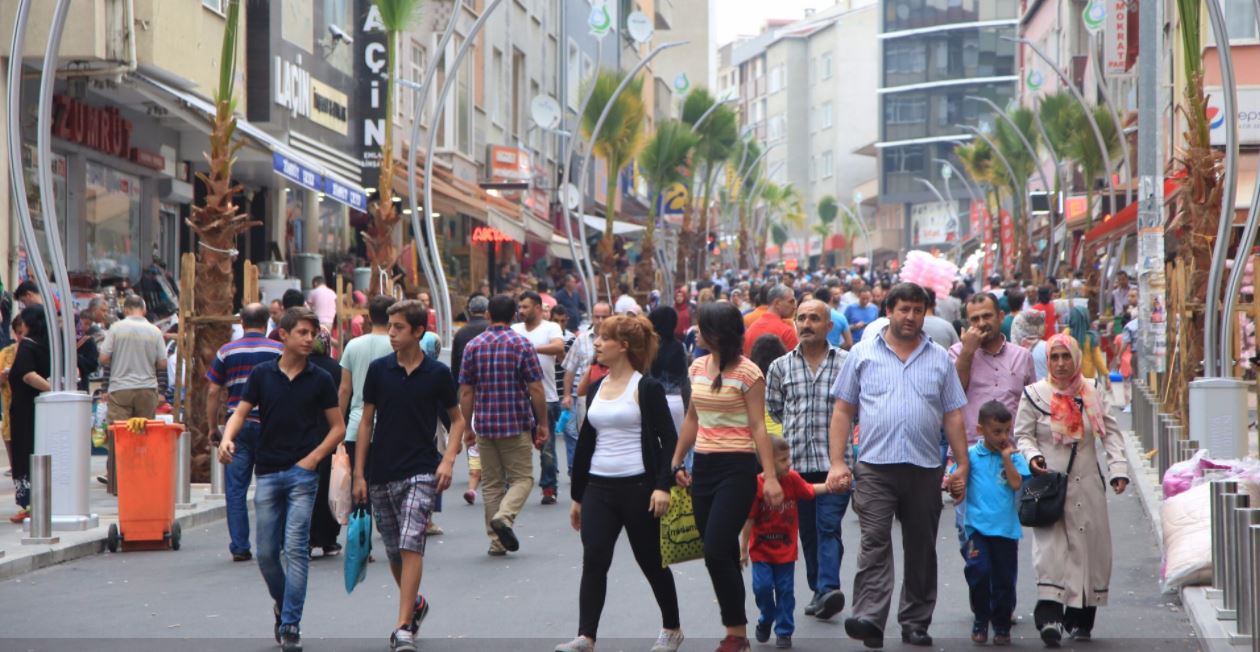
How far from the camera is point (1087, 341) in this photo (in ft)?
74.6

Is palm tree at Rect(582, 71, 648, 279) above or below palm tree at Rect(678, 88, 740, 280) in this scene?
below

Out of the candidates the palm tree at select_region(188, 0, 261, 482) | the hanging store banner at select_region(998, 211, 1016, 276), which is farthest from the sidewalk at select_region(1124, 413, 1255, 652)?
the hanging store banner at select_region(998, 211, 1016, 276)

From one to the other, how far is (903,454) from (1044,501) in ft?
2.45

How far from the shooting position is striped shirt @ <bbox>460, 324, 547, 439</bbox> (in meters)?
12.1

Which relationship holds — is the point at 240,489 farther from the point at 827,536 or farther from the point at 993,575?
the point at 993,575

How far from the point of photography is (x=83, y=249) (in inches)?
856

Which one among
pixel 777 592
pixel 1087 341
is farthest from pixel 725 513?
pixel 1087 341

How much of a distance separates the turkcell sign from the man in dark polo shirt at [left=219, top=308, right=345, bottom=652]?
25.7 metres

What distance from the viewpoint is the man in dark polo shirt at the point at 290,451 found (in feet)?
27.2

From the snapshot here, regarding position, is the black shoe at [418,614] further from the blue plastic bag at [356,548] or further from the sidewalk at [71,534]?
the sidewalk at [71,534]

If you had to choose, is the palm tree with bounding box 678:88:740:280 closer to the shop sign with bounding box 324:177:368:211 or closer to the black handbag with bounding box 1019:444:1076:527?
the shop sign with bounding box 324:177:368:211

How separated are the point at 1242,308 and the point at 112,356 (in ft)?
34.4

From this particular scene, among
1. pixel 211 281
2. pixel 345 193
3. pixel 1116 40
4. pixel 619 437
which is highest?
pixel 1116 40

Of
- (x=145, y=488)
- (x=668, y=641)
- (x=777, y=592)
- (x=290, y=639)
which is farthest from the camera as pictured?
(x=145, y=488)
